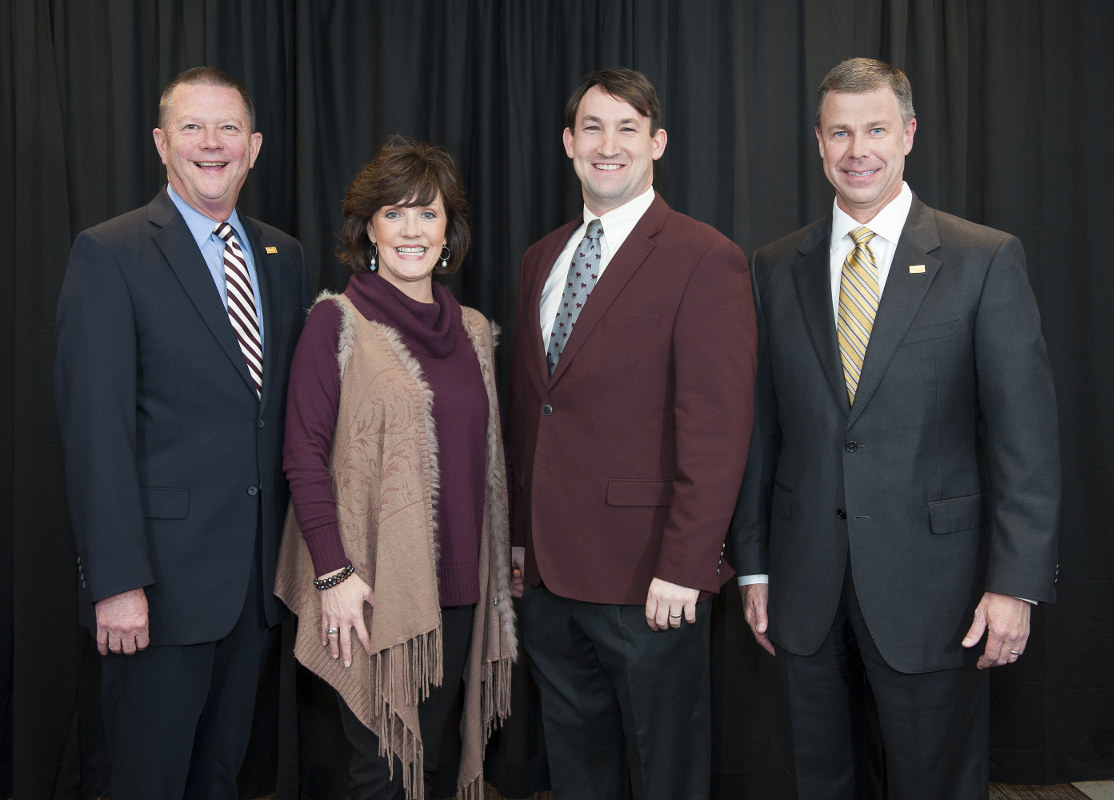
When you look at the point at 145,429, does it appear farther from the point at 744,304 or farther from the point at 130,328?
the point at 744,304

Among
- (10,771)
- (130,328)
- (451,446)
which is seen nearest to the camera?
(130,328)

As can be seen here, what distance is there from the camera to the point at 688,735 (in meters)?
1.96

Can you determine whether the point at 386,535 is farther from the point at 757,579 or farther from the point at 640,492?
the point at 757,579

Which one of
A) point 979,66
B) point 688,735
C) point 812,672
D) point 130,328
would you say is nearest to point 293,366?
point 130,328

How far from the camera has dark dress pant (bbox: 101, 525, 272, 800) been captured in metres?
1.90

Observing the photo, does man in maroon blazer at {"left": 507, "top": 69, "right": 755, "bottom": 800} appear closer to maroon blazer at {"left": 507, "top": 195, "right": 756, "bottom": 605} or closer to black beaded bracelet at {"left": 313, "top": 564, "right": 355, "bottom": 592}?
maroon blazer at {"left": 507, "top": 195, "right": 756, "bottom": 605}

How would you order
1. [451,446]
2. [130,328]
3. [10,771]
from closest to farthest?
[130,328] → [451,446] → [10,771]

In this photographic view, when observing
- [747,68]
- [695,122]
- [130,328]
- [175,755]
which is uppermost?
[747,68]

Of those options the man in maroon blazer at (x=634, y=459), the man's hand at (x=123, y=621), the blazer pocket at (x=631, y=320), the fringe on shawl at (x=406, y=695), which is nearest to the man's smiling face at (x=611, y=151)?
the man in maroon blazer at (x=634, y=459)

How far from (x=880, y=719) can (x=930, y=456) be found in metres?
0.59

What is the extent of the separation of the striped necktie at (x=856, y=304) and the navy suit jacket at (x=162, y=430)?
131 cm

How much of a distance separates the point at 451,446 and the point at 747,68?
69.4 inches

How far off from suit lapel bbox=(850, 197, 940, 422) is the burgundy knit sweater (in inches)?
34.7

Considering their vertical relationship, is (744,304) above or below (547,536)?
above
